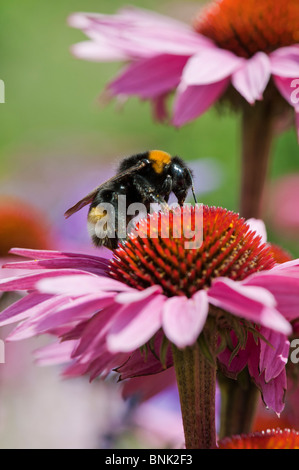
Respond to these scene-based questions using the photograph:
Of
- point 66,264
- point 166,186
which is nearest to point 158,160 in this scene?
point 166,186

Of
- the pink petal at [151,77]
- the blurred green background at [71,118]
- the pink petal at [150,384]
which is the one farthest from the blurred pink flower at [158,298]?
the blurred green background at [71,118]

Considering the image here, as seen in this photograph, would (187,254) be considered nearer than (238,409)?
Yes

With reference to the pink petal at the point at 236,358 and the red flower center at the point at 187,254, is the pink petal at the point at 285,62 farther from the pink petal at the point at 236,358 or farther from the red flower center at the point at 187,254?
the pink petal at the point at 236,358

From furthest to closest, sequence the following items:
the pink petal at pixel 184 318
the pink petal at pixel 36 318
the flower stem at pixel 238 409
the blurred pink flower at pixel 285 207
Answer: the blurred pink flower at pixel 285 207 < the flower stem at pixel 238 409 < the pink petal at pixel 36 318 < the pink petal at pixel 184 318

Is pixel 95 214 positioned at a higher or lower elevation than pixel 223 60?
lower

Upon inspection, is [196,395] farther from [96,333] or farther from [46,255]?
[46,255]

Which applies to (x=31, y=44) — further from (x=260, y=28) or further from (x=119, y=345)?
(x=119, y=345)
